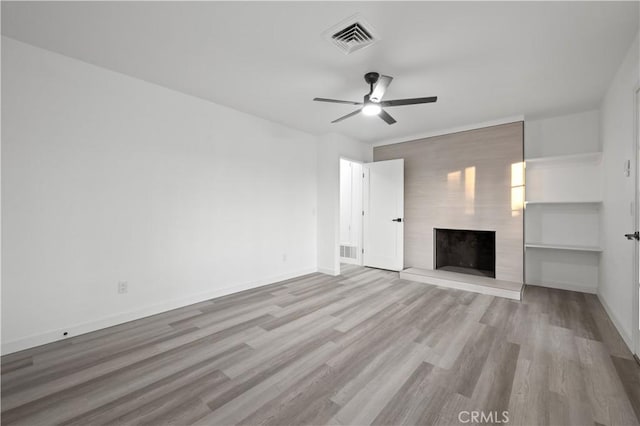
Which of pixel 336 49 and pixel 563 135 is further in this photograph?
pixel 563 135

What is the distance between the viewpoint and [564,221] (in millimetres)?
4164

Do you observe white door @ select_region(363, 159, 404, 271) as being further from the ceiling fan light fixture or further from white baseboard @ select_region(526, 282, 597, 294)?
the ceiling fan light fixture

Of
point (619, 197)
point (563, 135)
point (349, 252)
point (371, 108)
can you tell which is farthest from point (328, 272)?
point (563, 135)

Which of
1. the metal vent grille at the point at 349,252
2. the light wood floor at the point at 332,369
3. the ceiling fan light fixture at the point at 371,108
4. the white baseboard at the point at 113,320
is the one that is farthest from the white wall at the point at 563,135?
the white baseboard at the point at 113,320

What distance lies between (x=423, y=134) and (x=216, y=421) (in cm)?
520

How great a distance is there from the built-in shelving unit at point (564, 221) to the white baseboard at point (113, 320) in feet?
14.9

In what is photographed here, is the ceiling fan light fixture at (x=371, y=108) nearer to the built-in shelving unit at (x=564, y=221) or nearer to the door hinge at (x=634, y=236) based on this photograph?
the door hinge at (x=634, y=236)

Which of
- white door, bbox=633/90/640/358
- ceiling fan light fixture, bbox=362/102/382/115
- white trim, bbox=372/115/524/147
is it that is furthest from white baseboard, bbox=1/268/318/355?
white door, bbox=633/90/640/358

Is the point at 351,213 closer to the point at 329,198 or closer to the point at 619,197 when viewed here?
the point at 329,198

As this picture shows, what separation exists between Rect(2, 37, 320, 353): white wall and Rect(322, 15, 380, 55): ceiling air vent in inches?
83.3

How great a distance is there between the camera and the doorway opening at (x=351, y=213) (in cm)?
594

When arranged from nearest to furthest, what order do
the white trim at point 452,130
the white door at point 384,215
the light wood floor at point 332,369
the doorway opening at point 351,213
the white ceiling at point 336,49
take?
the light wood floor at point 332,369 < the white ceiling at point 336,49 < the white trim at point 452,130 < the white door at point 384,215 < the doorway opening at point 351,213

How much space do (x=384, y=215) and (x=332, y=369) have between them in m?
3.81

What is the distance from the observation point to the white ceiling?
1983mm
